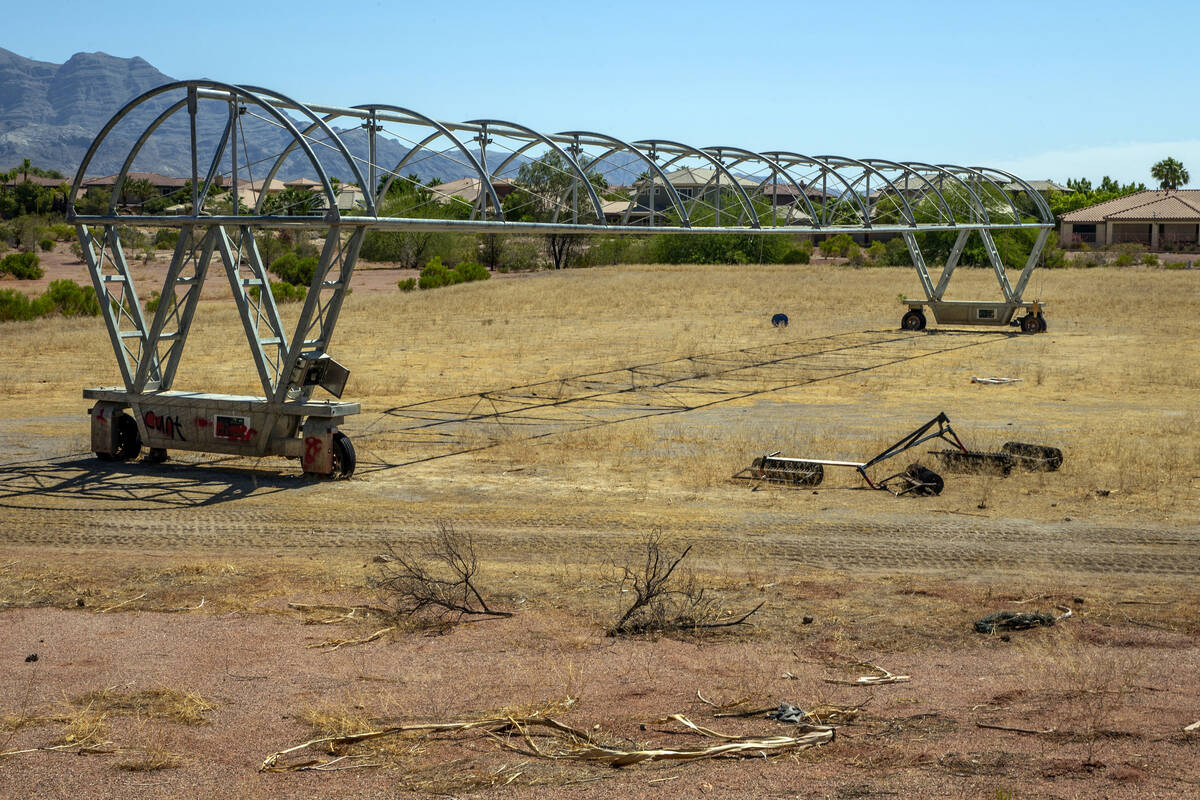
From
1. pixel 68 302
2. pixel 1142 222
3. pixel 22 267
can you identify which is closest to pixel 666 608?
pixel 68 302

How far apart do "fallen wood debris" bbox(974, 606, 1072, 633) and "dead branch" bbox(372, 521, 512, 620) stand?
3.21 m

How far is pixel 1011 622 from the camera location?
785 centimetres

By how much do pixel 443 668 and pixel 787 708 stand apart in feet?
6.99

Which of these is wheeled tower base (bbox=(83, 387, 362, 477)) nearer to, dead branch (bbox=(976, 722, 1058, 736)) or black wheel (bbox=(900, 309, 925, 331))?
dead branch (bbox=(976, 722, 1058, 736))

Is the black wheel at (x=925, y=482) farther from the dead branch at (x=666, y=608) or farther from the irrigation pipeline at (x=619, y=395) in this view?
the irrigation pipeline at (x=619, y=395)

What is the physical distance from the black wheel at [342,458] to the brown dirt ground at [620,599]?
0.29 metres

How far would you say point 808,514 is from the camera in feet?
38.4

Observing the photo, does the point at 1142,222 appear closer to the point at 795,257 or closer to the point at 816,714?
the point at 795,257

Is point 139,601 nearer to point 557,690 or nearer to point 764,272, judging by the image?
point 557,690

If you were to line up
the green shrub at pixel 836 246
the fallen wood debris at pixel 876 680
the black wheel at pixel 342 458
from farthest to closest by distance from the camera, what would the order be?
1. the green shrub at pixel 836 246
2. the black wheel at pixel 342 458
3. the fallen wood debris at pixel 876 680

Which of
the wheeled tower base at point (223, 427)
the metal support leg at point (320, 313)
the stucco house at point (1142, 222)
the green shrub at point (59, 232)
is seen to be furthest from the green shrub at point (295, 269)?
the stucco house at point (1142, 222)

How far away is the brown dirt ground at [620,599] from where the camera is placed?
5.64 meters

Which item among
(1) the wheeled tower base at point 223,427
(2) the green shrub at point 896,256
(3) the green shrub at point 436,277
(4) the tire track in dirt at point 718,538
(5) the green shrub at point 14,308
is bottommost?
(4) the tire track in dirt at point 718,538

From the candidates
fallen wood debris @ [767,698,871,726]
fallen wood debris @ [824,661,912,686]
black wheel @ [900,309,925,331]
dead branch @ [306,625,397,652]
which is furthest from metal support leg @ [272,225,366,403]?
black wheel @ [900,309,925,331]
